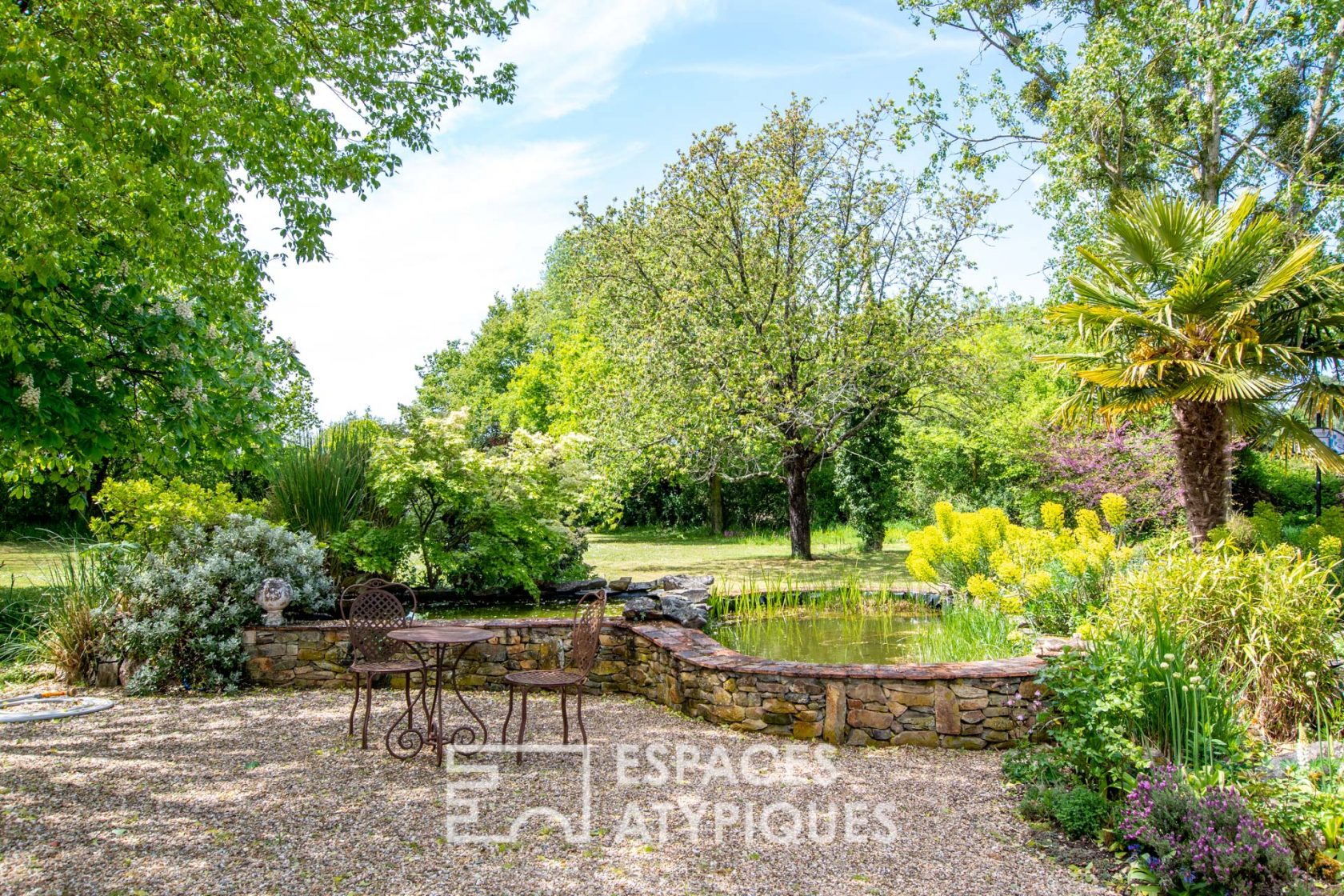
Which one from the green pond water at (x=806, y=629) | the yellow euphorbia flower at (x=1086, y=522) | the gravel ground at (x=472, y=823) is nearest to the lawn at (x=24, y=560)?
the green pond water at (x=806, y=629)

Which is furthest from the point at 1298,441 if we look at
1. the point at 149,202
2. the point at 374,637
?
the point at 149,202

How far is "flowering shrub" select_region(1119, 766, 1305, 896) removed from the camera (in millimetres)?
3041

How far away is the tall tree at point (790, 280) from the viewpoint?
44.2 ft

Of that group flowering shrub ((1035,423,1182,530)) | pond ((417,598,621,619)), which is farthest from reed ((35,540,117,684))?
flowering shrub ((1035,423,1182,530))

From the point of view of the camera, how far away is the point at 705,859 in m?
3.53

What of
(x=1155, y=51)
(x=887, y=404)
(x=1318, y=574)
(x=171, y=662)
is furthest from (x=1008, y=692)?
(x=1155, y=51)

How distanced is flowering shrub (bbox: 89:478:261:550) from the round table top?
11.3 feet

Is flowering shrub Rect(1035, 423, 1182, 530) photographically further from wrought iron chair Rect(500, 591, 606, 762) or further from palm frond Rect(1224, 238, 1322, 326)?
wrought iron chair Rect(500, 591, 606, 762)

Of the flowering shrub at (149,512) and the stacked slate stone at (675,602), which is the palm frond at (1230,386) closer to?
the stacked slate stone at (675,602)

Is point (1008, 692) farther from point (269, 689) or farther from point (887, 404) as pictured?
point (887, 404)

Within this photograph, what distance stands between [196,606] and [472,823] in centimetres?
403

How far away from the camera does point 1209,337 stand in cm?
827

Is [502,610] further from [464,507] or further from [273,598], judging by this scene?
[273,598]

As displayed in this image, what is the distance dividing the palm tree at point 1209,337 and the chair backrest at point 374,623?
21.6ft
